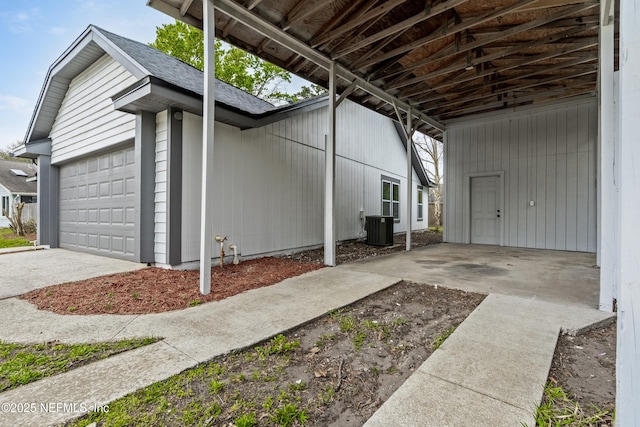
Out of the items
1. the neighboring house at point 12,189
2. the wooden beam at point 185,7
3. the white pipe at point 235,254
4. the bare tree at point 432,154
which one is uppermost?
the bare tree at point 432,154

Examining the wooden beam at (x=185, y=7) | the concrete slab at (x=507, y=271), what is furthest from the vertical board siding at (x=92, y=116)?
the concrete slab at (x=507, y=271)

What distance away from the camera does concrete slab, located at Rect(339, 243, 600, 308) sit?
380 centimetres

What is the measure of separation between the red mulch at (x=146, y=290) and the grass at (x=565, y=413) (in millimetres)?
3181

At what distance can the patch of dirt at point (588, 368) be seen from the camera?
174cm

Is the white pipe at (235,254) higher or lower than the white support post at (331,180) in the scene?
lower

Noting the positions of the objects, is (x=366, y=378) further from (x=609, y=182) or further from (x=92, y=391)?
(x=609, y=182)

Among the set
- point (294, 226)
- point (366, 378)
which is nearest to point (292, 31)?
point (294, 226)

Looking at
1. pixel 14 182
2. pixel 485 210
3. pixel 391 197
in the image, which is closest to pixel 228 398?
pixel 485 210

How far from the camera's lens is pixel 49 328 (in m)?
2.64

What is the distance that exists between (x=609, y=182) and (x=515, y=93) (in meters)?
5.66

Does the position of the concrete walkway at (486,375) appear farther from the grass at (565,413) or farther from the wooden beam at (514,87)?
the wooden beam at (514,87)

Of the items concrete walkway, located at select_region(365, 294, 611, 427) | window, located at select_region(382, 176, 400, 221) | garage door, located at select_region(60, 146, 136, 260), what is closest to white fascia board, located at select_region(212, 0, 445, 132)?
garage door, located at select_region(60, 146, 136, 260)

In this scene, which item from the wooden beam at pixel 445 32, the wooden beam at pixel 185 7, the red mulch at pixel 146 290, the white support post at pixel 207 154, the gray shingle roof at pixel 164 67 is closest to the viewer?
the red mulch at pixel 146 290

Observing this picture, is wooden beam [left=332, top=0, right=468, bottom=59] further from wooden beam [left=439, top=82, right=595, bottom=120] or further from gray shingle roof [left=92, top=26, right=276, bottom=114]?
wooden beam [left=439, top=82, right=595, bottom=120]
